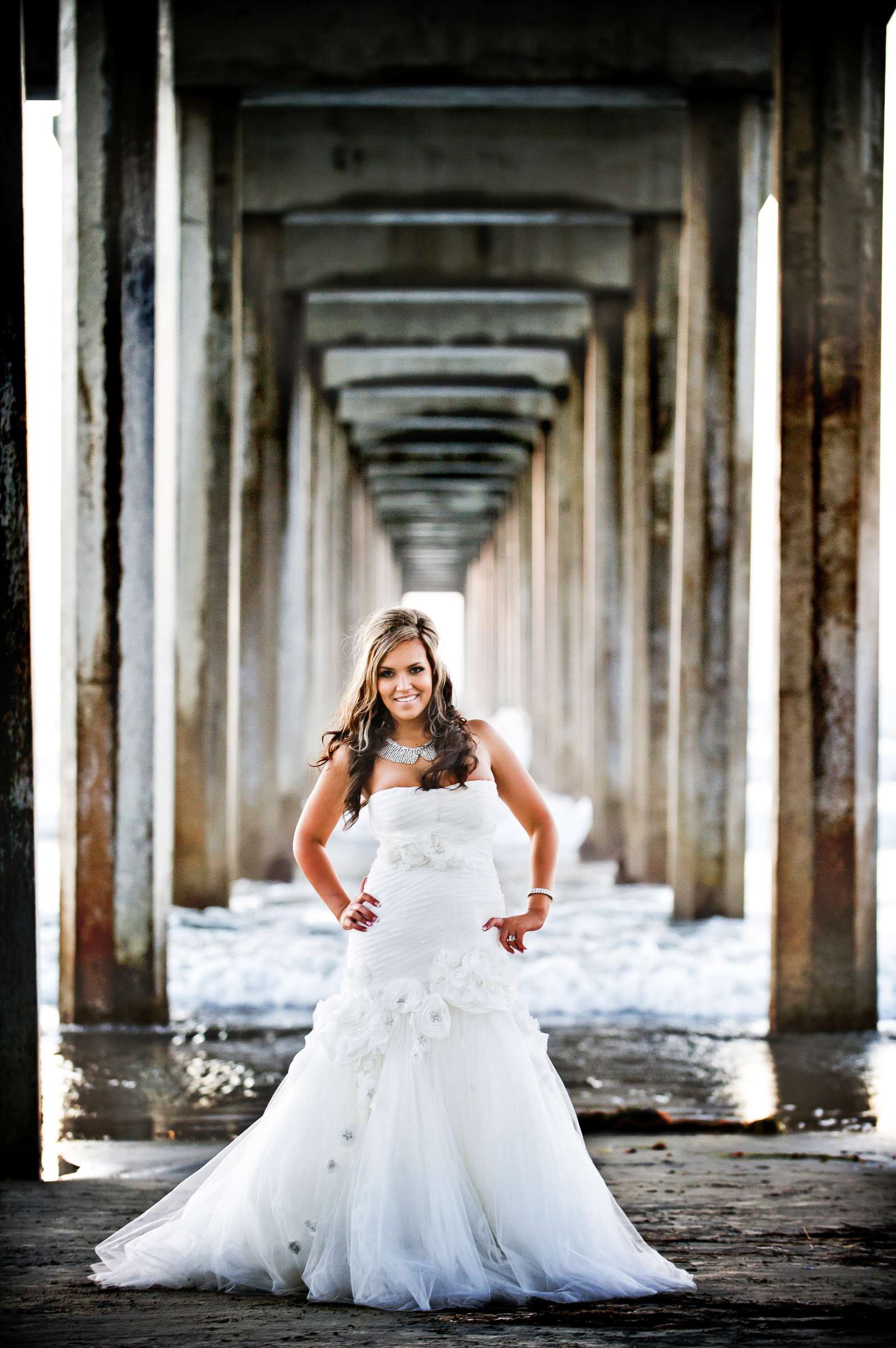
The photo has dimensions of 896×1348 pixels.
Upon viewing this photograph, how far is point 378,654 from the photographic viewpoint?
130 inches

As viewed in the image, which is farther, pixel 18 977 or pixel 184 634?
pixel 184 634

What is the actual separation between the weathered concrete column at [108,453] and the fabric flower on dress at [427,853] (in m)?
3.29

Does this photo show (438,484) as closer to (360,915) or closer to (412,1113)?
(360,915)

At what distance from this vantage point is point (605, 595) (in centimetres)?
1311

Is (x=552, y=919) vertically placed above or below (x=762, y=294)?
below

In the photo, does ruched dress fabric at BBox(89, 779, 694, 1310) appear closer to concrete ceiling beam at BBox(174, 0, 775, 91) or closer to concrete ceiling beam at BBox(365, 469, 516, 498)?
concrete ceiling beam at BBox(174, 0, 775, 91)

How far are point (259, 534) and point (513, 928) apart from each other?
895cm

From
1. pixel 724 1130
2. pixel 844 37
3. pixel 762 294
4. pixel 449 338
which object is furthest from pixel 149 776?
pixel 449 338

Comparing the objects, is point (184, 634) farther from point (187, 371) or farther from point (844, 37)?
point (844, 37)

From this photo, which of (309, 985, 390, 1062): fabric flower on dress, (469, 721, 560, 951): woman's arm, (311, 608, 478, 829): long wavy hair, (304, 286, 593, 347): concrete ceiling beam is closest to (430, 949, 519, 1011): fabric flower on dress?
(309, 985, 390, 1062): fabric flower on dress

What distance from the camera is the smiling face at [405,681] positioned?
3.26 metres

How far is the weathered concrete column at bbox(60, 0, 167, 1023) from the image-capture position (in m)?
6.15

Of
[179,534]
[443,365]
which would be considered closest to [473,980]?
[179,534]

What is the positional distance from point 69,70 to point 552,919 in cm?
613
